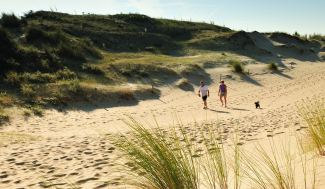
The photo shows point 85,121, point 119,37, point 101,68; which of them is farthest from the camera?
point 119,37

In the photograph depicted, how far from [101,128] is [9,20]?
21.2 metres

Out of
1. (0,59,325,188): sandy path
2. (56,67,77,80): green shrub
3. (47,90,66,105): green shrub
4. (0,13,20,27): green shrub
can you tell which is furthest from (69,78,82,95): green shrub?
(0,13,20,27): green shrub

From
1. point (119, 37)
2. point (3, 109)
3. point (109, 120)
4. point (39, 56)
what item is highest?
point (119, 37)

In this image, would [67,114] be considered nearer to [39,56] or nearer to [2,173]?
[2,173]

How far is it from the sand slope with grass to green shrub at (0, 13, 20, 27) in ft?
56.8

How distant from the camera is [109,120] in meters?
8.23

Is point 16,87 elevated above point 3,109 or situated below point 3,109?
above

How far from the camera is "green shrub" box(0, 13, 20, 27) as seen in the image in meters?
19.2

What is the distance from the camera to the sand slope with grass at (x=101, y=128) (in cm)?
313

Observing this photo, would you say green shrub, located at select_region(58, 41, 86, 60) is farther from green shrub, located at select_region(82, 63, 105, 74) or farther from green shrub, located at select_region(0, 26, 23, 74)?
green shrub, located at select_region(0, 26, 23, 74)

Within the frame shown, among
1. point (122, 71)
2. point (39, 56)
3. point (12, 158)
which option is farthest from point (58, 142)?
point (39, 56)

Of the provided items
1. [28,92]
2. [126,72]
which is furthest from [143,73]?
[28,92]

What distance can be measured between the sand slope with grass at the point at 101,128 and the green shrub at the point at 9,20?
1732 centimetres

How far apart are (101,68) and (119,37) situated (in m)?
14.3
